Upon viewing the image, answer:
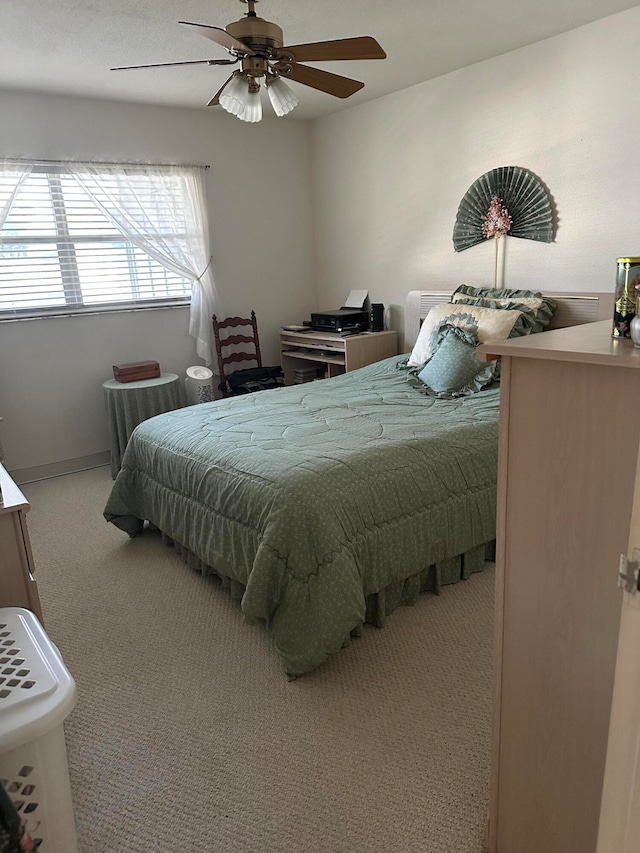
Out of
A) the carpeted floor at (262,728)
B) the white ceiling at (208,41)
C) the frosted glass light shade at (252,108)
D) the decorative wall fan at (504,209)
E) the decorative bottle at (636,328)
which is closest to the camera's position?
the decorative bottle at (636,328)

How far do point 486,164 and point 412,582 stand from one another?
2.78 metres

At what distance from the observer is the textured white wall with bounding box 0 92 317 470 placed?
13.1ft

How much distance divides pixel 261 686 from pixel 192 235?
352 cm

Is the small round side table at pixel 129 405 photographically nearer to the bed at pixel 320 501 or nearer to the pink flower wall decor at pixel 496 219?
the bed at pixel 320 501

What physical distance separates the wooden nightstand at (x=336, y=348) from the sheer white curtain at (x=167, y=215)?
0.71 meters

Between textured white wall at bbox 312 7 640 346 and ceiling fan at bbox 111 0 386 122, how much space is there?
1.42 m

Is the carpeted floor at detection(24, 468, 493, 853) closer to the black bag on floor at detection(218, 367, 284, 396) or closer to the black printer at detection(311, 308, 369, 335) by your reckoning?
the black bag on floor at detection(218, 367, 284, 396)

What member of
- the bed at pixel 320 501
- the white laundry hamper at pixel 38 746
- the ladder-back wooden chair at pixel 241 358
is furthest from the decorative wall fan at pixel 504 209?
the white laundry hamper at pixel 38 746

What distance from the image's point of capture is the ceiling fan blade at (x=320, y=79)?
2406mm

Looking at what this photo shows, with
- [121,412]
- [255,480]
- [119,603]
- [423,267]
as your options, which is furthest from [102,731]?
[423,267]

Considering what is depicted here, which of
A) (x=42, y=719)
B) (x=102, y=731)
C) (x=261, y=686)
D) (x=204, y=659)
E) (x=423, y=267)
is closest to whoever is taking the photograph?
(x=42, y=719)

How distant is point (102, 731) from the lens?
6.13ft

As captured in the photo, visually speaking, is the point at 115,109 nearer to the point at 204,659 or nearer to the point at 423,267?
the point at 423,267

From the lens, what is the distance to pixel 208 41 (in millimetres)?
3021
